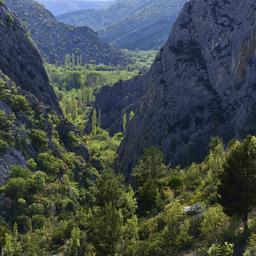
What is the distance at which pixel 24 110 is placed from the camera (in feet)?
489

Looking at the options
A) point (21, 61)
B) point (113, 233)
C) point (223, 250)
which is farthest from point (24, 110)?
point (223, 250)

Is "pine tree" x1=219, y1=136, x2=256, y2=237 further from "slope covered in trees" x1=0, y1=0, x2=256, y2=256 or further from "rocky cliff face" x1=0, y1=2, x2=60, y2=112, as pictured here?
"rocky cliff face" x1=0, y1=2, x2=60, y2=112

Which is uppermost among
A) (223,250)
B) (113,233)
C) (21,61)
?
(223,250)

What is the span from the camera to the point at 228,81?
176 meters

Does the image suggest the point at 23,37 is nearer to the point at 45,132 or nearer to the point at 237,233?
the point at 45,132


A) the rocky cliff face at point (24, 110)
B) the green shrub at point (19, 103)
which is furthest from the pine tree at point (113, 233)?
the green shrub at point (19, 103)

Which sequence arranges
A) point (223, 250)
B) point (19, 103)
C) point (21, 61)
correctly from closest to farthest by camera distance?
1. point (223, 250)
2. point (19, 103)
3. point (21, 61)

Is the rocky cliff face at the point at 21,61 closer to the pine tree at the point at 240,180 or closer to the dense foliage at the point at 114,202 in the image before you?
the dense foliage at the point at 114,202

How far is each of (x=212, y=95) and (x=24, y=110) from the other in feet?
249

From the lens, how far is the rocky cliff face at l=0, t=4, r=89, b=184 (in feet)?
418

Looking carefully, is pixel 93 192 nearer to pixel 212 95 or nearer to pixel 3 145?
pixel 3 145

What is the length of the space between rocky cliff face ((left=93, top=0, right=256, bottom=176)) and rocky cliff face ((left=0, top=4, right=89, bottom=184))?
3567cm

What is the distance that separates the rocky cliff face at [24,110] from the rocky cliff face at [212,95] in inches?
1404

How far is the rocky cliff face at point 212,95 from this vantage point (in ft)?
549
